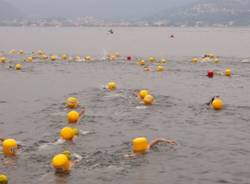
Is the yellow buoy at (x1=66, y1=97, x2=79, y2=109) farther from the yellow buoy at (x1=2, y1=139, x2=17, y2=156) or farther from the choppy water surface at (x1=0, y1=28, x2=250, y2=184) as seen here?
the yellow buoy at (x1=2, y1=139, x2=17, y2=156)

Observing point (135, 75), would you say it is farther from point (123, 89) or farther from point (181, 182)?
point (181, 182)

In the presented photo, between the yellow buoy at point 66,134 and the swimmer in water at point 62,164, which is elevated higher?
the yellow buoy at point 66,134

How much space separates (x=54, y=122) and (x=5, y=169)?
655 cm

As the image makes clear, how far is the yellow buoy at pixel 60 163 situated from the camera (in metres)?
15.3

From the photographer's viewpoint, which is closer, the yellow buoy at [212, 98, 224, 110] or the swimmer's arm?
the swimmer's arm

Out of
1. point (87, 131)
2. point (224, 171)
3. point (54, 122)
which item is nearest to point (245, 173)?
point (224, 171)

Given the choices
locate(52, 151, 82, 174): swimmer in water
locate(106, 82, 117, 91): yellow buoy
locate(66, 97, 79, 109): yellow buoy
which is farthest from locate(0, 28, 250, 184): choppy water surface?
locate(106, 82, 117, 91): yellow buoy

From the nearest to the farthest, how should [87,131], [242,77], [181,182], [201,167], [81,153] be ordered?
1. [181,182]
2. [201,167]
3. [81,153]
4. [87,131]
5. [242,77]

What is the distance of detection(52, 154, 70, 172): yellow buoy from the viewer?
50.3ft

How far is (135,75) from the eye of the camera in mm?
40156

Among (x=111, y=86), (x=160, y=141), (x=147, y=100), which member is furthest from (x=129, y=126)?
(x=111, y=86)

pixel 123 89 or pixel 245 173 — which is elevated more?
pixel 123 89

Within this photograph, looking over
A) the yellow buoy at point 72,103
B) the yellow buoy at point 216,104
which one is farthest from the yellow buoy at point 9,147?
the yellow buoy at point 216,104

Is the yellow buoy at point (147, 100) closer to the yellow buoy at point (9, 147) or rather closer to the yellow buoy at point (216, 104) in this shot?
the yellow buoy at point (216, 104)
